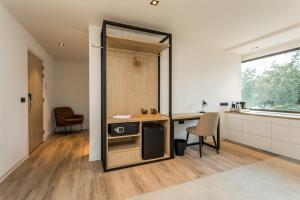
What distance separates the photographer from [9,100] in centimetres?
232

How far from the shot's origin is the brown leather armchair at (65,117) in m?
4.76

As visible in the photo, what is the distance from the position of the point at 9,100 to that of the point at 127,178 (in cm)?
214

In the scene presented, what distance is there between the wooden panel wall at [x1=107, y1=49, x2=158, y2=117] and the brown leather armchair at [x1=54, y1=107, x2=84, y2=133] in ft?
9.00

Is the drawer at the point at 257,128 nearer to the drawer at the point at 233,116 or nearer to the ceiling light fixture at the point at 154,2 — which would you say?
the drawer at the point at 233,116

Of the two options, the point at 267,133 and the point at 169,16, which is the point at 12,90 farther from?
the point at 267,133

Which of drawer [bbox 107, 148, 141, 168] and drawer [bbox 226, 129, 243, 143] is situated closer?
drawer [bbox 107, 148, 141, 168]

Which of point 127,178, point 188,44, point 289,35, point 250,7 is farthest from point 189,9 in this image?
point 127,178

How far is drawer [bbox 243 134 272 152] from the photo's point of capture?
10.7 feet

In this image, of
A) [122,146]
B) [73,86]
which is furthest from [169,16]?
[73,86]

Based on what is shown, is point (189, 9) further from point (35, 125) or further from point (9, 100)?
point (35, 125)

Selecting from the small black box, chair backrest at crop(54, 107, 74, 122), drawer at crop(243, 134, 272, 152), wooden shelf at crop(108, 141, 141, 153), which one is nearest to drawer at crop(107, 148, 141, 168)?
wooden shelf at crop(108, 141, 141, 153)

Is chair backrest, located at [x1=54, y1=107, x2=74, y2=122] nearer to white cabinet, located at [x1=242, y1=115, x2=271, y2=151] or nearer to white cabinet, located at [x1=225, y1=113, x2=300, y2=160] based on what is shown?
white cabinet, located at [x1=225, y1=113, x2=300, y2=160]

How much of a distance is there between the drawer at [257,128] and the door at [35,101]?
4819 millimetres

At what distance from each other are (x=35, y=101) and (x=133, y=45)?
8.65 feet
